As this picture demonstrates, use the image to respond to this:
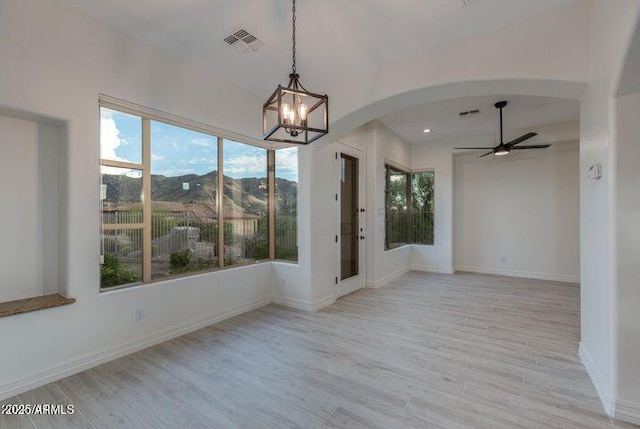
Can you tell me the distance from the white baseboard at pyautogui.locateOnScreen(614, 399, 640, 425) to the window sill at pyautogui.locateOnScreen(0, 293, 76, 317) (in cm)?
426

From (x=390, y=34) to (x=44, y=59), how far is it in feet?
9.96

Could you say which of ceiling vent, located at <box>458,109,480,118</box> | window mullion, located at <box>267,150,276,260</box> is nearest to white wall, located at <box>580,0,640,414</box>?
ceiling vent, located at <box>458,109,480,118</box>

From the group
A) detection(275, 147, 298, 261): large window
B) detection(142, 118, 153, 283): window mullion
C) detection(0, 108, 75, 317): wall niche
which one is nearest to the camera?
detection(0, 108, 75, 317): wall niche

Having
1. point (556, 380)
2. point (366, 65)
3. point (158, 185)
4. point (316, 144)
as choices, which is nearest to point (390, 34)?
point (366, 65)

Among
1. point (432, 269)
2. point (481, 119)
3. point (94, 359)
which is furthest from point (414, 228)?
point (94, 359)

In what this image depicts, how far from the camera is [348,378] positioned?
2.51 metres

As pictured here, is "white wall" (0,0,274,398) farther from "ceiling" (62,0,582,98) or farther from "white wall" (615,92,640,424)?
"white wall" (615,92,640,424)

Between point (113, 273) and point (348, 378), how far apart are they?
2.49 m

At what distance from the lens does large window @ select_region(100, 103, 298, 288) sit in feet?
9.74

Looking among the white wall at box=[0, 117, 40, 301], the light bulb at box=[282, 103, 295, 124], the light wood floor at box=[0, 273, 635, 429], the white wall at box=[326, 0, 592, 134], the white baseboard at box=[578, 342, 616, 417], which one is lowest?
the light wood floor at box=[0, 273, 635, 429]

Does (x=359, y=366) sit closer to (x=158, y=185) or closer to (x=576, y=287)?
(x=158, y=185)

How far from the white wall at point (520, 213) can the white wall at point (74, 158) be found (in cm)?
628

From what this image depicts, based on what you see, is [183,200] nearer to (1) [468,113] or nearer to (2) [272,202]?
(2) [272,202]

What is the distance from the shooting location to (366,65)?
3.45 m
